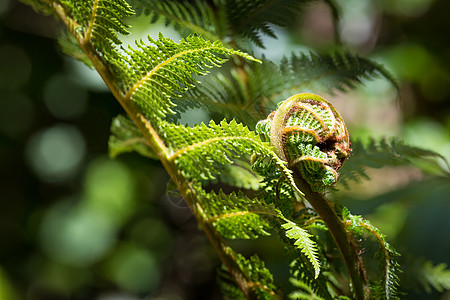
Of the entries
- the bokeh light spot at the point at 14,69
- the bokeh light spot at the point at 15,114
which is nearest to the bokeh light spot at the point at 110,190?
the bokeh light spot at the point at 15,114

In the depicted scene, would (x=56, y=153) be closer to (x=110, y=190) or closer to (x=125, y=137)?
(x=110, y=190)

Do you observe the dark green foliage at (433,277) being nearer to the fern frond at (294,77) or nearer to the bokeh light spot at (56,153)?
the fern frond at (294,77)

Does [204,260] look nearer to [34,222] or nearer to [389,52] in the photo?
[34,222]

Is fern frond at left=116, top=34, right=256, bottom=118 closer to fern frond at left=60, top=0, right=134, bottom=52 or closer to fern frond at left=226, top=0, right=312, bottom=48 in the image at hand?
fern frond at left=60, top=0, right=134, bottom=52

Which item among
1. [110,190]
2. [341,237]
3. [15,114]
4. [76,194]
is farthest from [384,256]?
[15,114]

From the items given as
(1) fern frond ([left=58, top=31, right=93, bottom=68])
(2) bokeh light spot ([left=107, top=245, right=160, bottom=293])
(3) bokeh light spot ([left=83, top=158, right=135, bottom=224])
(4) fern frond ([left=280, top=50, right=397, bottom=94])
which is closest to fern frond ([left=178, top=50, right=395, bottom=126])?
(4) fern frond ([left=280, top=50, right=397, bottom=94])
